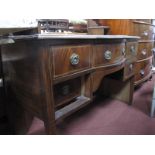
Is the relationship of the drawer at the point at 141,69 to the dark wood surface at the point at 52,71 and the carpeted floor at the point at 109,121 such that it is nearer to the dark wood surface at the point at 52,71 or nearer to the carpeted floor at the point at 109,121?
the carpeted floor at the point at 109,121

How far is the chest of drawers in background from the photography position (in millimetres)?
1449

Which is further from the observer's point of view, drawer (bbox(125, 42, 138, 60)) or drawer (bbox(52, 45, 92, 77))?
drawer (bbox(125, 42, 138, 60))

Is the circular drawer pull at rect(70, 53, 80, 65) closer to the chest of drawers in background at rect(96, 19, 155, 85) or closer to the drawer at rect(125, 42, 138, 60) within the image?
the drawer at rect(125, 42, 138, 60)

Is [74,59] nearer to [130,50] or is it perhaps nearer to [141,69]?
[130,50]

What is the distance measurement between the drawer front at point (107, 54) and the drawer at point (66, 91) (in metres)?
0.16

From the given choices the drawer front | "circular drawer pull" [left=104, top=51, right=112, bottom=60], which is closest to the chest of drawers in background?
the drawer front

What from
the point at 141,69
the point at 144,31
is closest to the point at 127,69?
the point at 141,69

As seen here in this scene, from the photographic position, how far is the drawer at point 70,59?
0.58 metres

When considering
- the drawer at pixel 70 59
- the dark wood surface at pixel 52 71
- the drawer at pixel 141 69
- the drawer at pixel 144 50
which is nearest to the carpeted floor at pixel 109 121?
the drawer at pixel 141 69

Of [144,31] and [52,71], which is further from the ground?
[144,31]

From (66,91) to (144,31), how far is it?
1.24 m

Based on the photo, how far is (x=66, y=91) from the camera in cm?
81

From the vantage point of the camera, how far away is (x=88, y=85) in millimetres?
799
